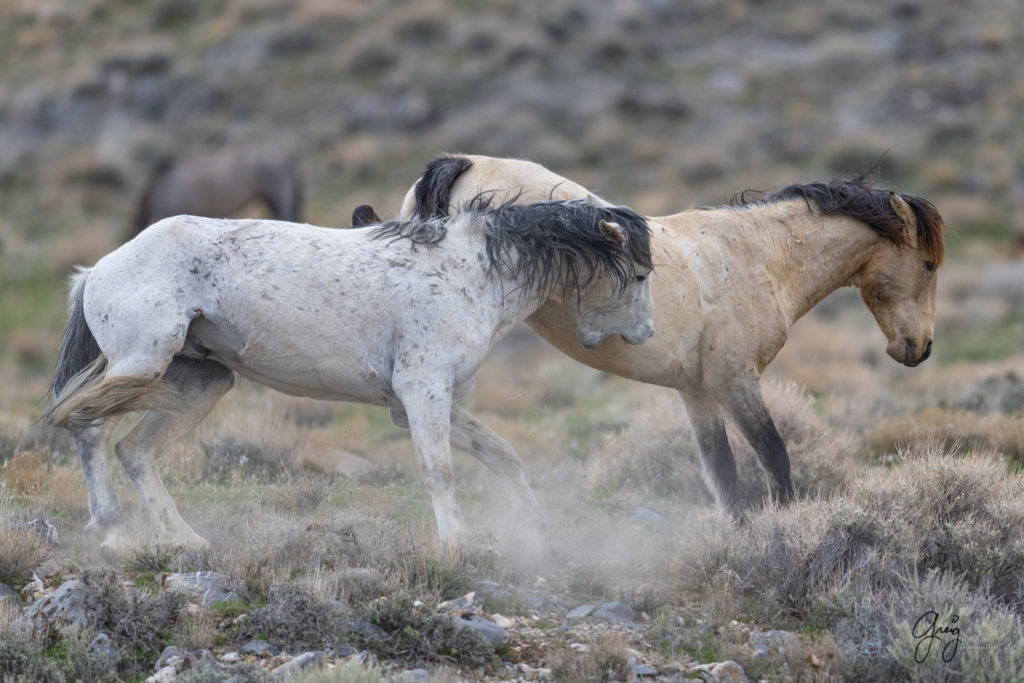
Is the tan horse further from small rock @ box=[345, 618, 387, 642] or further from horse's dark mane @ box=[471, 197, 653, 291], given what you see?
small rock @ box=[345, 618, 387, 642]

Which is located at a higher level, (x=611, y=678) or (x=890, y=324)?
(x=890, y=324)

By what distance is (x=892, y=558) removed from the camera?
5.88 meters

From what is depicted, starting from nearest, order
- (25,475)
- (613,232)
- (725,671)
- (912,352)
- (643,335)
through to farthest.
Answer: (725,671) → (613,232) → (643,335) → (25,475) → (912,352)

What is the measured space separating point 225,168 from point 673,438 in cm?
1296

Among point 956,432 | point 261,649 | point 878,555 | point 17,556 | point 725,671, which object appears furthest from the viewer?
point 956,432

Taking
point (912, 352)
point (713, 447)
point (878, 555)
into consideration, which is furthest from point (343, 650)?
point (912, 352)

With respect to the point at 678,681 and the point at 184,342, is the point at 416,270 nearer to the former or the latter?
the point at 184,342

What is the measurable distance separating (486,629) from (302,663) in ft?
2.79

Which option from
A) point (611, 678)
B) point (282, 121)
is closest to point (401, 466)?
point (611, 678)

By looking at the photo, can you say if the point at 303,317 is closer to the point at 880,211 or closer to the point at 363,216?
the point at 363,216

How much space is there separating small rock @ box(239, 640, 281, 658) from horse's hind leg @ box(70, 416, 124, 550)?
4.05 ft

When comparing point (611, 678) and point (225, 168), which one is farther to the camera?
point (225, 168)

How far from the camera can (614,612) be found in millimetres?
5598

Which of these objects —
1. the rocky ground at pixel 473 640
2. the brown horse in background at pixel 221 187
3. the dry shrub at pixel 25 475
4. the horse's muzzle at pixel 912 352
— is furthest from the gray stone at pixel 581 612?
the brown horse in background at pixel 221 187
